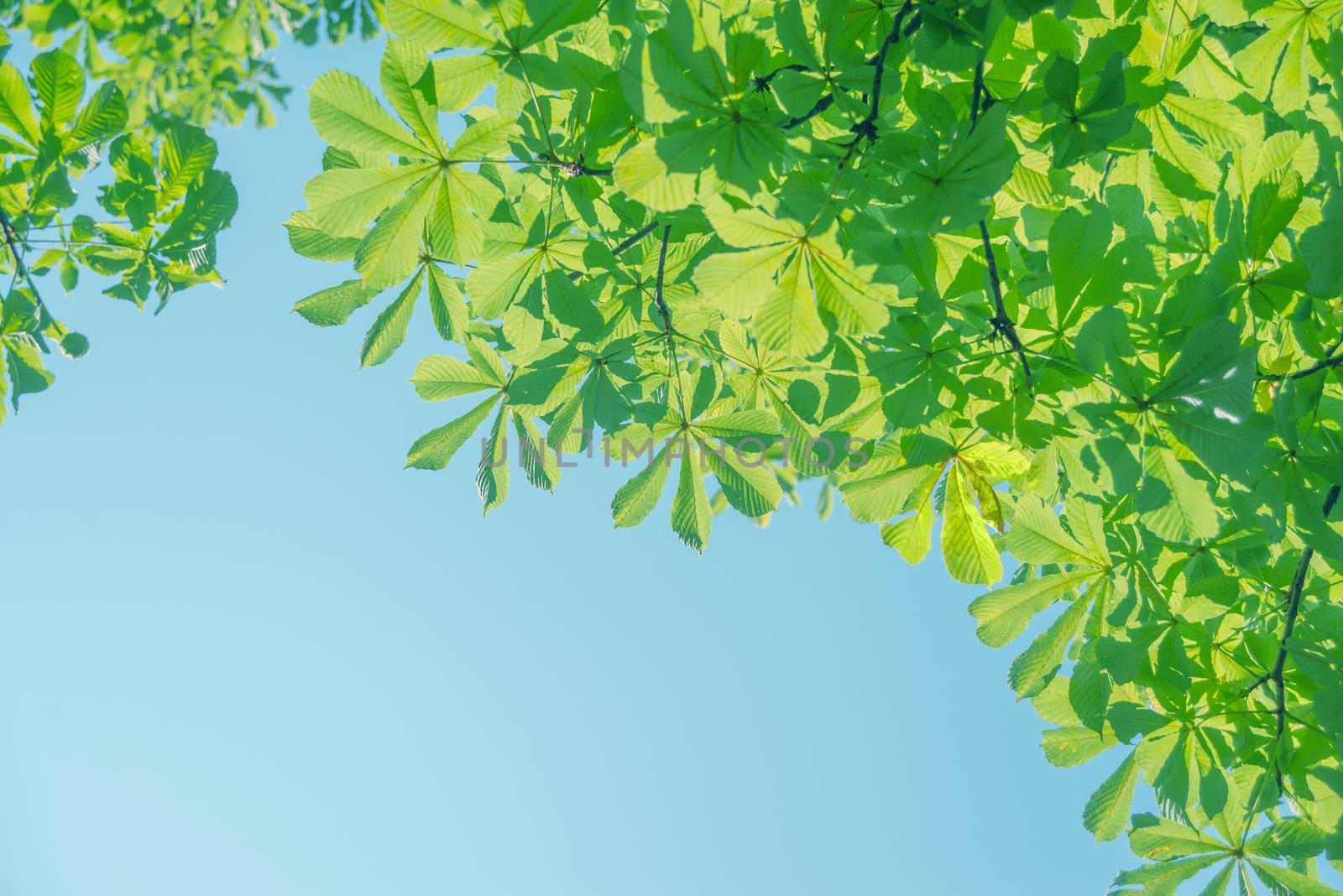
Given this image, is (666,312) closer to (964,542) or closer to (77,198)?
(964,542)

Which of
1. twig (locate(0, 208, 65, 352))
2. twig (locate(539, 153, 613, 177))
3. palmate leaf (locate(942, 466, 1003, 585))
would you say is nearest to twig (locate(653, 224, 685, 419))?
twig (locate(539, 153, 613, 177))

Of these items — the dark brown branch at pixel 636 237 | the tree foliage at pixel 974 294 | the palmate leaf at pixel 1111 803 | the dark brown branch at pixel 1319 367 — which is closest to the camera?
the tree foliage at pixel 974 294

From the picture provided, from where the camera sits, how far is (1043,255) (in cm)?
204

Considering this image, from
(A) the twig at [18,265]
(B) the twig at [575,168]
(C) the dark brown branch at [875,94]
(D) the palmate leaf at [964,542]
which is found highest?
(A) the twig at [18,265]

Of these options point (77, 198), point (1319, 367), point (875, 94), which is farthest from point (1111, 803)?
point (77, 198)

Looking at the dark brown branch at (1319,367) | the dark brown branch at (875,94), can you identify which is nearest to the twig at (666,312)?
the dark brown branch at (875,94)

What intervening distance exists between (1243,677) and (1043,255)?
118 cm

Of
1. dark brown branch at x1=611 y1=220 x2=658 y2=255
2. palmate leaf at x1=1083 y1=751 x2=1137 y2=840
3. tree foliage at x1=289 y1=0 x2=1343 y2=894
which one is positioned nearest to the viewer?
tree foliage at x1=289 y1=0 x2=1343 y2=894

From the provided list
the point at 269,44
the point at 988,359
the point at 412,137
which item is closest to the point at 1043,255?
the point at 988,359

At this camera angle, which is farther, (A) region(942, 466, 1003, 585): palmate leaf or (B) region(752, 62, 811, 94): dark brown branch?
(A) region(942, 466, 1003, 585): palmate leaf

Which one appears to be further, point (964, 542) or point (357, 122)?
point (964, 542)

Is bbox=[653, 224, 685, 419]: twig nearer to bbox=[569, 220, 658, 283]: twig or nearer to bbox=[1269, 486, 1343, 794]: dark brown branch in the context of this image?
bbox=[569, 220, 658, 283]: twig

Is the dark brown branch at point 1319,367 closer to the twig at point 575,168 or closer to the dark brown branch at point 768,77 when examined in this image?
the dark brown branch at point 768,77

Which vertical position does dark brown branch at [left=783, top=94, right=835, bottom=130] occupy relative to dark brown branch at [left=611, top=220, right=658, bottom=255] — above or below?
below
